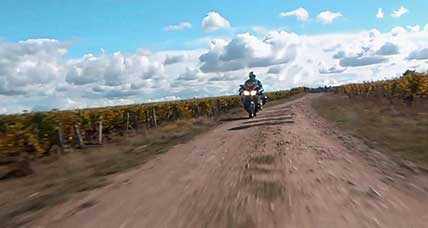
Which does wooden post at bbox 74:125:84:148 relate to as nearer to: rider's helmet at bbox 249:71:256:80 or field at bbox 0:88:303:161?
field at bbox 0:88:303:161

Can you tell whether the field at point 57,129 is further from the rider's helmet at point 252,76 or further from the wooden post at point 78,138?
the rider's helmet at point 252,76

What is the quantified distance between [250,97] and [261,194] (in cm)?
2661

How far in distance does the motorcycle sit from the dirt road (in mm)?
19609

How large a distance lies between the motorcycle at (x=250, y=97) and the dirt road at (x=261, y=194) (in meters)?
19.6

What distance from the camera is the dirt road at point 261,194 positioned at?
8.16 metres

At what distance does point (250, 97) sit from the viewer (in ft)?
119

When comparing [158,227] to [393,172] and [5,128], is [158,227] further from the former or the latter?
[5,128]

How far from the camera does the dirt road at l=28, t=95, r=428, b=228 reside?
816 cm

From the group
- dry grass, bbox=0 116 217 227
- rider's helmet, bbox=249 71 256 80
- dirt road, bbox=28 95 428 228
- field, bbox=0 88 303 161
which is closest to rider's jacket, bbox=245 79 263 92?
rider's helmet, bbox=249 71 256 80

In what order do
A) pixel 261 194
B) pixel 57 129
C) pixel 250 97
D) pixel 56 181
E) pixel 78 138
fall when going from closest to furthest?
pixel 261 194 → pixel 56 181 → pixel 57 129 → pixel 78 138 → pixel 250 97

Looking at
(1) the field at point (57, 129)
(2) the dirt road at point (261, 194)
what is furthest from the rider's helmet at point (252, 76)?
(2) the dirt road at point (261, 194)

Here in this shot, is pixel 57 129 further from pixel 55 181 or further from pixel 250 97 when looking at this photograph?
pixel 250 97

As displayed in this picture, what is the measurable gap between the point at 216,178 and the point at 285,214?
3.69 m

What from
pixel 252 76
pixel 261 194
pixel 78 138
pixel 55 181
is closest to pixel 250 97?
pixel 252 76
